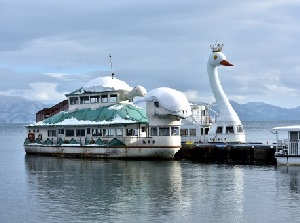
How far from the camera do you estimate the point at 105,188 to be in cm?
5072

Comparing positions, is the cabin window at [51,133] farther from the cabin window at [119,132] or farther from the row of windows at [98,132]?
the cabin window at [119,132]

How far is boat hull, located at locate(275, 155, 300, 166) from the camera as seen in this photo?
2589 inches

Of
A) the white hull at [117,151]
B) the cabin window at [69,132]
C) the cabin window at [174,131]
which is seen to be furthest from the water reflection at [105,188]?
the cabin window at [69,132]

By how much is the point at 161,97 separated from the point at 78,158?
1535 centimetres

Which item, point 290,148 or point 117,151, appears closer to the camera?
point 290,148

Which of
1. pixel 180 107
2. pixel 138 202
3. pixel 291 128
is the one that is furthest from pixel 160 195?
pixel 180 107

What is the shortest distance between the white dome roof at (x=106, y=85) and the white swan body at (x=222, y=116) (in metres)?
12.0

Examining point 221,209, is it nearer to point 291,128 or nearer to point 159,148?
point 291,128

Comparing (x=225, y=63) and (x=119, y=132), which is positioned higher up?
(x=225, y=63)

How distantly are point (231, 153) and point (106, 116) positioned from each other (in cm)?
1816

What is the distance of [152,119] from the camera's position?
3029 inches

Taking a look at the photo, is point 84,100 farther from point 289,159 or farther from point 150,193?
point 150,193

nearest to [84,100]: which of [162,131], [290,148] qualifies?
[162,131]

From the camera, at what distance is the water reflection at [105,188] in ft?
133
